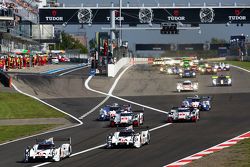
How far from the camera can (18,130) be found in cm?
5109

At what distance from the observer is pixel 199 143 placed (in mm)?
39375

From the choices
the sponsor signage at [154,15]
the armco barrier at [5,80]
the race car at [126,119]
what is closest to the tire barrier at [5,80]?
the armco barrier at [5,80]

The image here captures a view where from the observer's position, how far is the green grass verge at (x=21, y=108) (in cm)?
6097

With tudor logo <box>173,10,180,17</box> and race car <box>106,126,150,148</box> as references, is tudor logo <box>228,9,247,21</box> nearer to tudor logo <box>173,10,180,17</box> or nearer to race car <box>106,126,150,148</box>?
tudor logo <box>173,10,180,17</box>

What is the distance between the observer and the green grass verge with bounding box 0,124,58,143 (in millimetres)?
47403

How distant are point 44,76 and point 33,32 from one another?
85944 millimetres

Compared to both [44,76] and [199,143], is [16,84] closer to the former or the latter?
[44,76]

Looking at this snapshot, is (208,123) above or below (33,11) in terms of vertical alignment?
below

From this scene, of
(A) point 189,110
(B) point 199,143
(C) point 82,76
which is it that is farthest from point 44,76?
(B) point 199,143

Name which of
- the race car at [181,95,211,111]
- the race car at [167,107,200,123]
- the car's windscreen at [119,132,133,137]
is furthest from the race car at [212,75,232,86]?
the car's windscreen at [119,132,133,137]

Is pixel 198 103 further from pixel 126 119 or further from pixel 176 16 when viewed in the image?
pixel 176 16

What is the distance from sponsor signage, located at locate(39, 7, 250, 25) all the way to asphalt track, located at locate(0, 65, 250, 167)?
18.4 m

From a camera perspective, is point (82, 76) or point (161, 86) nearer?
point (161, 86)

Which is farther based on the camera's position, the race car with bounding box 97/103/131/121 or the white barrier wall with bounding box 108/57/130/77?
the white barrier wall with bounding box 108/57/130/77
